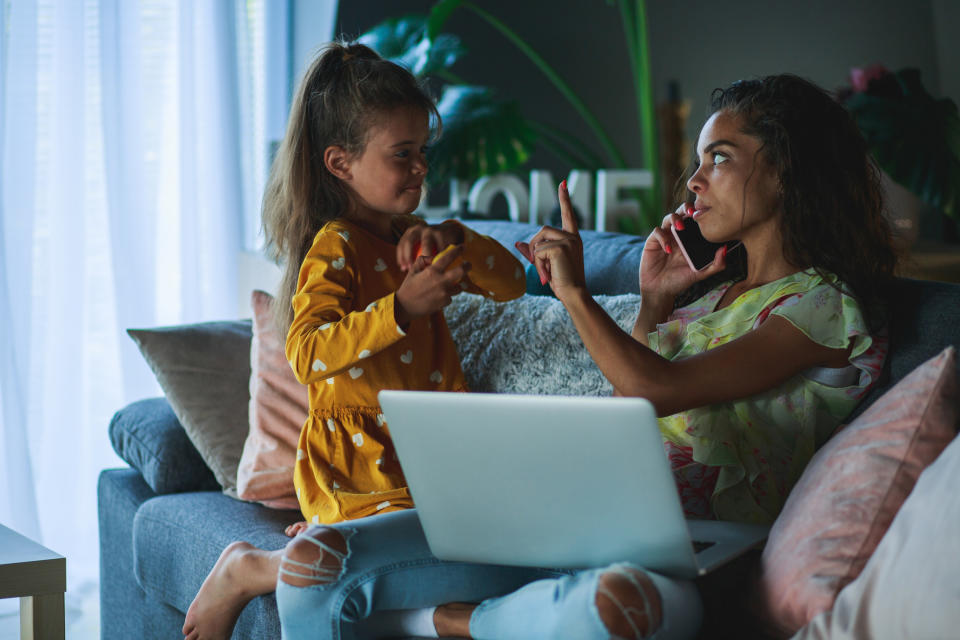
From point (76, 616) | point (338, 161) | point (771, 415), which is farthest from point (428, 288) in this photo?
point (76, 616)

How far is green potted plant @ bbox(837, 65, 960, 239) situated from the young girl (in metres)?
1.19

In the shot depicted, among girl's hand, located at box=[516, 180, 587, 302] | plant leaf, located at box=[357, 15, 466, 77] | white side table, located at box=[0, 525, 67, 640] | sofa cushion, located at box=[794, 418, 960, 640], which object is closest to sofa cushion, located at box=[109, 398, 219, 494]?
white side table, located at box=[0, 525, 67, 640]

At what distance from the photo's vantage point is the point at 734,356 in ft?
4.14

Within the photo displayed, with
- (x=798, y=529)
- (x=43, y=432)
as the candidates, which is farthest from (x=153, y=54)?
(x=798, y=529)

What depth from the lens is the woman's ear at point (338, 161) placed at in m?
1.59

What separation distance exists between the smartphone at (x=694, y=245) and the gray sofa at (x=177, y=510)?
23 centimetres

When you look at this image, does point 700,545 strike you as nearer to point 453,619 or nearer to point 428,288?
point 453,619

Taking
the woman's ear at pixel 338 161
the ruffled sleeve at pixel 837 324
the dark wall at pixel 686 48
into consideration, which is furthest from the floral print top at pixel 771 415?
the dark wall at pixel 686 48

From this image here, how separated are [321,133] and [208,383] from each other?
24.6 inches

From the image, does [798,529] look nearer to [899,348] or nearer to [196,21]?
[899,348]

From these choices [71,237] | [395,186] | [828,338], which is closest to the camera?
[828,338]

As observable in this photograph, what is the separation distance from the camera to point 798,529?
107 cm

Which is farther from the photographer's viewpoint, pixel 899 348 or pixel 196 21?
pixel 196 21

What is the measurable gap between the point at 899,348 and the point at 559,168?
2.75m
